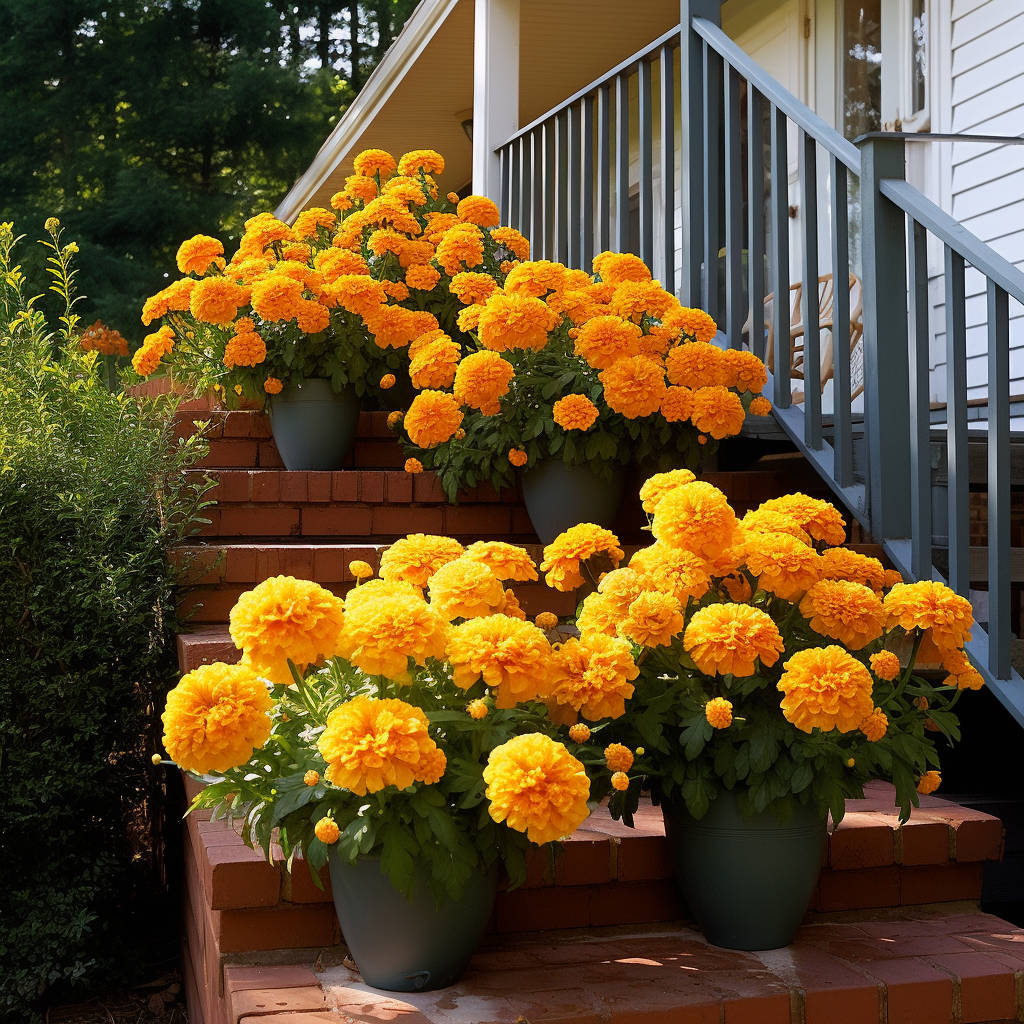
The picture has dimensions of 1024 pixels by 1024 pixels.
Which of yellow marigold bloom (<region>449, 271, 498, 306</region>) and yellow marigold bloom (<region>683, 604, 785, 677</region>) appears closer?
yellow marigold bloom (<region>683, 604, 785, 677</region>)

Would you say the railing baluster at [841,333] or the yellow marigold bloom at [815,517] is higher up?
the railing baluster at [841,333]

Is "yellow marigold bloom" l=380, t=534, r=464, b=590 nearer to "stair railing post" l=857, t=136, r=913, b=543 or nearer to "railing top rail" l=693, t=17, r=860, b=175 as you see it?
"stair railing post" l=857, t=136, r=913, b=543

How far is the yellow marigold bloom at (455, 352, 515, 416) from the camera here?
297 cm

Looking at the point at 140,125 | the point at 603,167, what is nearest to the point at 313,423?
the point at 603,167

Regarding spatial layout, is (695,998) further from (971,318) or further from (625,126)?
(971,318)

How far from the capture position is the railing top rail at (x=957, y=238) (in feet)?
7.45

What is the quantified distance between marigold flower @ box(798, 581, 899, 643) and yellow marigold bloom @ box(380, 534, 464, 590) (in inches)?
24.0

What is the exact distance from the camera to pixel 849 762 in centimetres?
180

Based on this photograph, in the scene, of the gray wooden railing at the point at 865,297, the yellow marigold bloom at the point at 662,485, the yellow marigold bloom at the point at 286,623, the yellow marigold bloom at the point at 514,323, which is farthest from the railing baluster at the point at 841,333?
the yellow marigold bloom at the point at 286,623

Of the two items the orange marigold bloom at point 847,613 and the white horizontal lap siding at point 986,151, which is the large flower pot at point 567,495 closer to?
the orange marigold bloom at point 847,613

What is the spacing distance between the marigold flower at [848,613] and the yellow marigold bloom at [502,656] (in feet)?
1.55

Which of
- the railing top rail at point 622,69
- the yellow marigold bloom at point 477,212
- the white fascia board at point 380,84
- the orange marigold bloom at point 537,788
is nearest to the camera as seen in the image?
the orange marigold bloom at point 537,788

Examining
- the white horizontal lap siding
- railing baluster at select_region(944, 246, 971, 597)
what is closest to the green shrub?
railing baluster at select_region(944, 246, 971, 597)

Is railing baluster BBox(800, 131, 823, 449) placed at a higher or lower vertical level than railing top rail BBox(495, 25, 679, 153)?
lower
